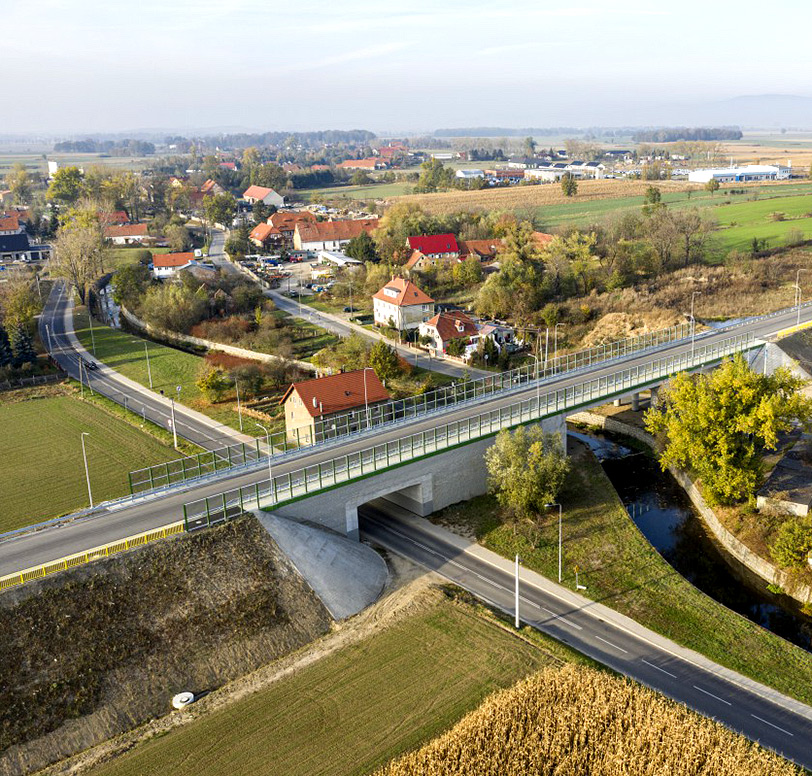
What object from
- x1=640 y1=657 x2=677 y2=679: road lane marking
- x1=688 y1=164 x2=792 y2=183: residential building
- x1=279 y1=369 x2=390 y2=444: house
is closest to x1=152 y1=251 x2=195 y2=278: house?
x1=279 y1=369 x2=390 y2=444: house

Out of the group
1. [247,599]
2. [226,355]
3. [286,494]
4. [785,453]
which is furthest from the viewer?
[226,355]

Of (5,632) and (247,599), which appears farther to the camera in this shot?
(247,599)

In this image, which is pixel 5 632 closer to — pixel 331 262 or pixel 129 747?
pixel 129 747

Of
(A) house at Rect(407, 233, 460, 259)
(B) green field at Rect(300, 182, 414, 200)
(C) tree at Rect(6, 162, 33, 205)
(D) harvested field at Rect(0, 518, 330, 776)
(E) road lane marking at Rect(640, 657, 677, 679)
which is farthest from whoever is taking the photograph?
(B) green field at Rect(300, 182, 414, 200)

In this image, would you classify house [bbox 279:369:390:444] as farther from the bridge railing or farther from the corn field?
the corn field

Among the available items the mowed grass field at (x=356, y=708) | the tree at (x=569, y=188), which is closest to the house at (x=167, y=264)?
the mowed grass field at (x=356, y=708)

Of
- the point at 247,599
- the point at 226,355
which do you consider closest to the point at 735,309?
the point at 226,355

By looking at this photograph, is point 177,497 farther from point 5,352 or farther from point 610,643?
point 5,352
